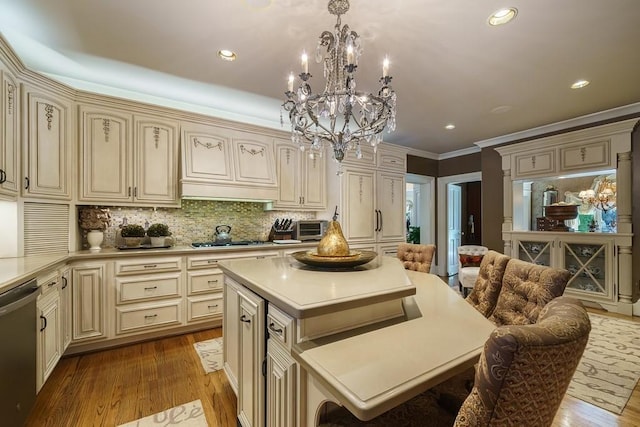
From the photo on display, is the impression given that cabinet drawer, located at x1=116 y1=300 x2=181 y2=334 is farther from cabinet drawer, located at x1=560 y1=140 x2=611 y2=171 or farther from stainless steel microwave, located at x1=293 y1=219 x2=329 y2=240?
cabinet drawer, located at x1=560 y1=140 x2=611 y2=171

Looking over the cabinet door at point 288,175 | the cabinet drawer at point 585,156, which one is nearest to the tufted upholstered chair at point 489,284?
the cabinet door at point 288,175

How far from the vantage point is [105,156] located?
2902 millimetres

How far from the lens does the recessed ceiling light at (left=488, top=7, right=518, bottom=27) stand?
1.93m

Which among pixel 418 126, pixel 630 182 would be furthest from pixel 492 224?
pixel 418 126

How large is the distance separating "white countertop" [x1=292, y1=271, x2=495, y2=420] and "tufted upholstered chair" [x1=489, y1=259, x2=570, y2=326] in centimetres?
41

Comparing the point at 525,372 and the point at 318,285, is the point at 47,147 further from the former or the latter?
the point at 525,372

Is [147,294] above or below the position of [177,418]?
above

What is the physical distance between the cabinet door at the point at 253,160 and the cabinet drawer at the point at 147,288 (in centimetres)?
142

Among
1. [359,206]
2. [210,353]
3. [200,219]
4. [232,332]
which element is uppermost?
[359,206]

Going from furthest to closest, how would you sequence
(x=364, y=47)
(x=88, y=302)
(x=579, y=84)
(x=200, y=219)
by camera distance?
(x=200, y=219) → (x=579, y=84) → (x=88, y=302) → (x=364, y=47)

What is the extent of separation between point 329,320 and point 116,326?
266cm

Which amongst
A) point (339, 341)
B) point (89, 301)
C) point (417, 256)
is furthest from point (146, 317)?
point (417, 256)

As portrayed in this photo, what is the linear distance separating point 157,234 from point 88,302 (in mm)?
864

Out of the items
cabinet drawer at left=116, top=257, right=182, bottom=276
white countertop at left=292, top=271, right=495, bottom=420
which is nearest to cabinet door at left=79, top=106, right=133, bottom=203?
cabinet drawer at left=116, top=257, right=182, bottom=276
